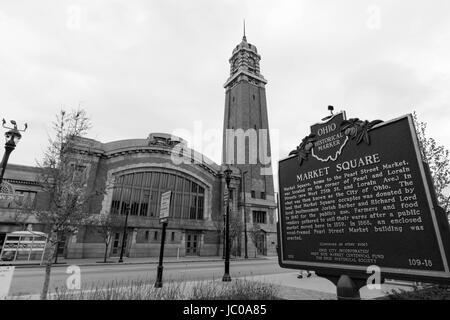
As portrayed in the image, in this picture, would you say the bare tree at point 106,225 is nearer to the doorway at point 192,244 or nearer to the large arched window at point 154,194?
the large arched window at point 154,194

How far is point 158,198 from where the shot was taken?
38406 mm

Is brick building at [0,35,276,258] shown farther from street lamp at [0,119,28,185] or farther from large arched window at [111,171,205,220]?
street lamp at [0,119,28,185]

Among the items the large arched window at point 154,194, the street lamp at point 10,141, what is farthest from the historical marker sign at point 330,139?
the large arched window at point 154,194

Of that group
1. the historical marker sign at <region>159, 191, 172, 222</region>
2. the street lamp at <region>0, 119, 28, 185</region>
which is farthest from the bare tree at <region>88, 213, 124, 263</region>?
the street lamp at <region>0, 119, 28, 185</region>

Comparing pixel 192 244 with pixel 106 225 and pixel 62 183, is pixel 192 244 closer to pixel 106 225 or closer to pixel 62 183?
pixel 106 225

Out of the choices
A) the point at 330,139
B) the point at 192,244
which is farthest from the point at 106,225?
the point at 330,139

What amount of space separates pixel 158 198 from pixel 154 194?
34.1 inches

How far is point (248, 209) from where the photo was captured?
1785 inches

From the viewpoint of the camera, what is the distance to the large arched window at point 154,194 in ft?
118

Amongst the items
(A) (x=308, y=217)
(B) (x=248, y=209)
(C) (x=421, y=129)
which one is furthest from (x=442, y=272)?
(B) (x=248, y=209)

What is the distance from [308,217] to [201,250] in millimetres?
36162

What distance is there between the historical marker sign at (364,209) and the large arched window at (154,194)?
31.6 m

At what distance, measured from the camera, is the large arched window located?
118 feet
